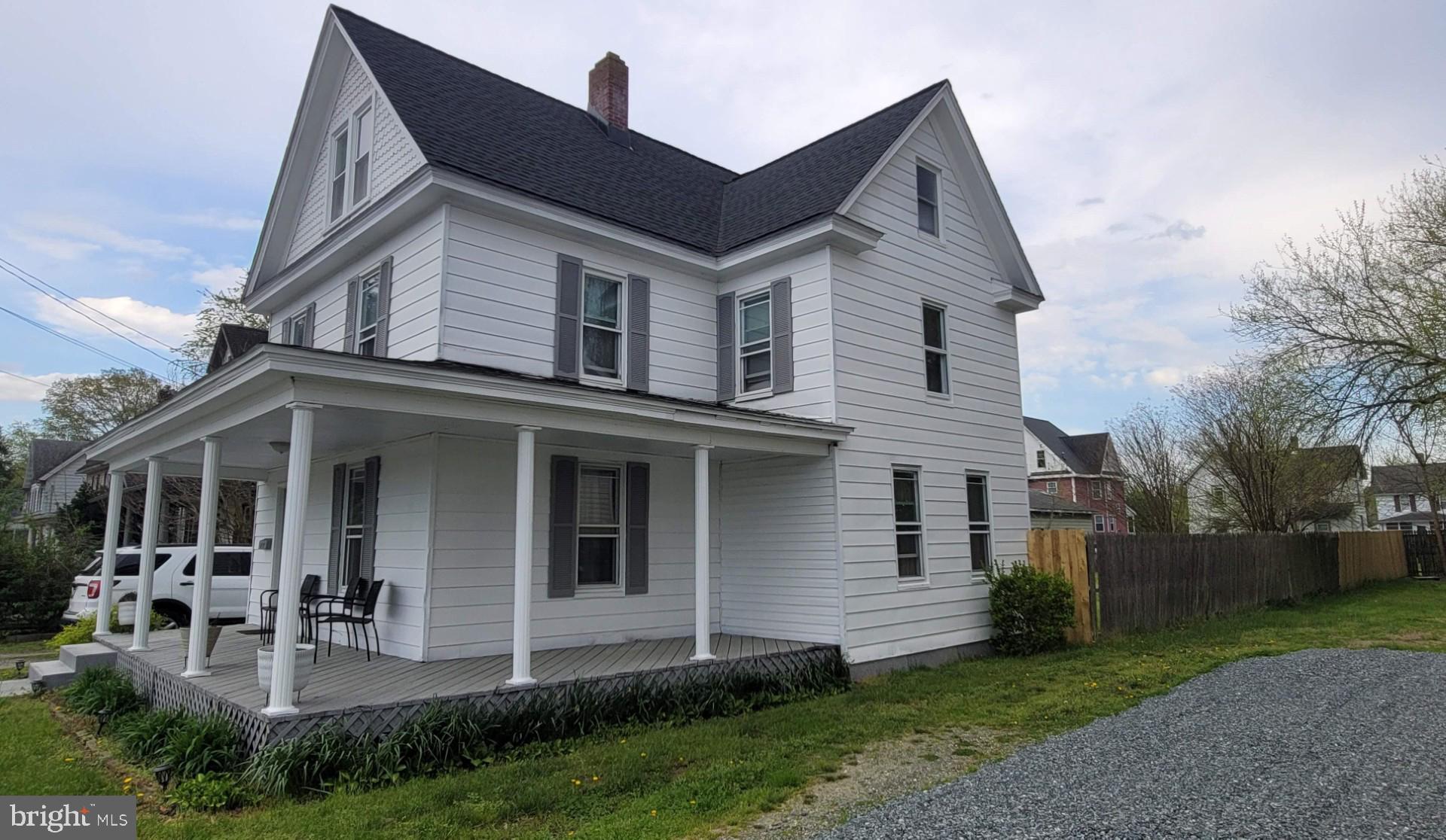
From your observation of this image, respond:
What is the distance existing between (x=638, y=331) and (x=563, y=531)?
283cm

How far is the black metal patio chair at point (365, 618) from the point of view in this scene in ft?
27.2

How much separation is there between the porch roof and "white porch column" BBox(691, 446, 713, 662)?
0.32 meters

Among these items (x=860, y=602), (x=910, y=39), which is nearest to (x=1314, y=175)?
(x=910, y=39)

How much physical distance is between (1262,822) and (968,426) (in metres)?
8.19

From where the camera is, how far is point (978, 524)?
40.3 feet

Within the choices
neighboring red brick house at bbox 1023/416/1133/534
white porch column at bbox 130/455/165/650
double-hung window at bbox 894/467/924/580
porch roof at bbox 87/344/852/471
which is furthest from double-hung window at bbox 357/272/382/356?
neighboring red brick house at bbox 1023/416/1133/534

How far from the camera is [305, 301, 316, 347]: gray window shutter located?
11.6 metres

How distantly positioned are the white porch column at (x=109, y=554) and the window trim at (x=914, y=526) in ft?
34.3

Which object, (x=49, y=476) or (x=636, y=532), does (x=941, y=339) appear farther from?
(x=49, y=476)

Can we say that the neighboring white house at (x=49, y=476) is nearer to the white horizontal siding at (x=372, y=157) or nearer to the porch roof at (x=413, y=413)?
the white horizontal siding at (x=372, y=157)

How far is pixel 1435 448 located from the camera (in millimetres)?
18109

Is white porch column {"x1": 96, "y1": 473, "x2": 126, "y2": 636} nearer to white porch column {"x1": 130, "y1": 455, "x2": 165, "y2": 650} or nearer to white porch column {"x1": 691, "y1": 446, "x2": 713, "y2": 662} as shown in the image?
white porch column {"x1": 130, "y1": 455, "x2": 165, "y2": 650}

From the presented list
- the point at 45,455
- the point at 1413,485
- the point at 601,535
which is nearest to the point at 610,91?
the point at 601,535

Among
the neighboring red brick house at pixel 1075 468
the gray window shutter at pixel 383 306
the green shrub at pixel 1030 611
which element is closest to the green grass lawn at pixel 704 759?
the green shrub at pixel 1030 611
